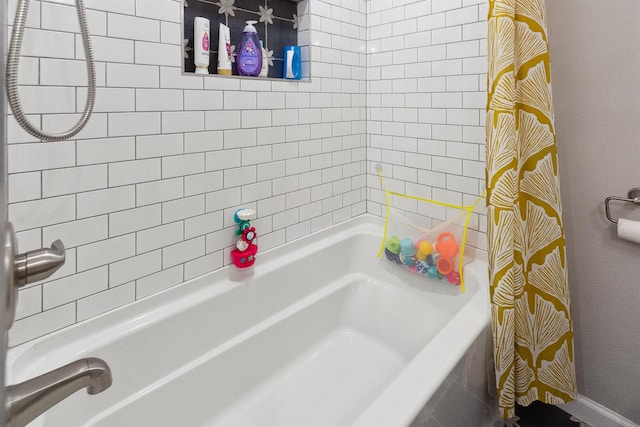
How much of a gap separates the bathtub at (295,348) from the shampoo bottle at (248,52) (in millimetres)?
800

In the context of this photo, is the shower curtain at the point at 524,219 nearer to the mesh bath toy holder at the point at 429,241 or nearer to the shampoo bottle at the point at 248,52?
the mesh bath toy holder at the point at 429,241

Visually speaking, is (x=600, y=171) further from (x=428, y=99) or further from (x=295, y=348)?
(x=295, y=348)

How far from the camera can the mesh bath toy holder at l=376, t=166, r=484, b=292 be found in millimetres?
1650

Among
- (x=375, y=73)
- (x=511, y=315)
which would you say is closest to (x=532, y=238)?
(x=511, y=315)

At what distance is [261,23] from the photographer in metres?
1.69

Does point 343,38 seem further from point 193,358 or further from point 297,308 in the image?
point 193,358

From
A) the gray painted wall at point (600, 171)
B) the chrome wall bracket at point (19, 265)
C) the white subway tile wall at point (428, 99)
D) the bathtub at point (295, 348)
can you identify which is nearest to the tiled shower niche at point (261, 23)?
the white subway tile wall at point (428, 99)

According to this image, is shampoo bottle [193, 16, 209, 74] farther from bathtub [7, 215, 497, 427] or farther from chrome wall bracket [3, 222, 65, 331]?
chrome wall bracket [3, 222, 65, 331]

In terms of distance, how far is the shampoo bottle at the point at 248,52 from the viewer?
5.04 ft

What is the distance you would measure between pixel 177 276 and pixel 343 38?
4.67 ft

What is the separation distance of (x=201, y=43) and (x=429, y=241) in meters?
1.31

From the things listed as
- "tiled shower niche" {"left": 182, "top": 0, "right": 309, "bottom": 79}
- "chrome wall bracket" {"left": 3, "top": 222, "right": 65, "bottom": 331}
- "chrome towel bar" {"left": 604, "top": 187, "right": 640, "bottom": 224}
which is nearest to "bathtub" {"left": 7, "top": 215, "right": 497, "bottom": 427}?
"chrome towel bar" {"left": 604, "top": 187, "right": 640, "bottom": 224}

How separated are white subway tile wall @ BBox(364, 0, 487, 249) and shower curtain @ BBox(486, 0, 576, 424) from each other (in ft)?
1.19

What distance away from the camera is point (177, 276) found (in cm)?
137
